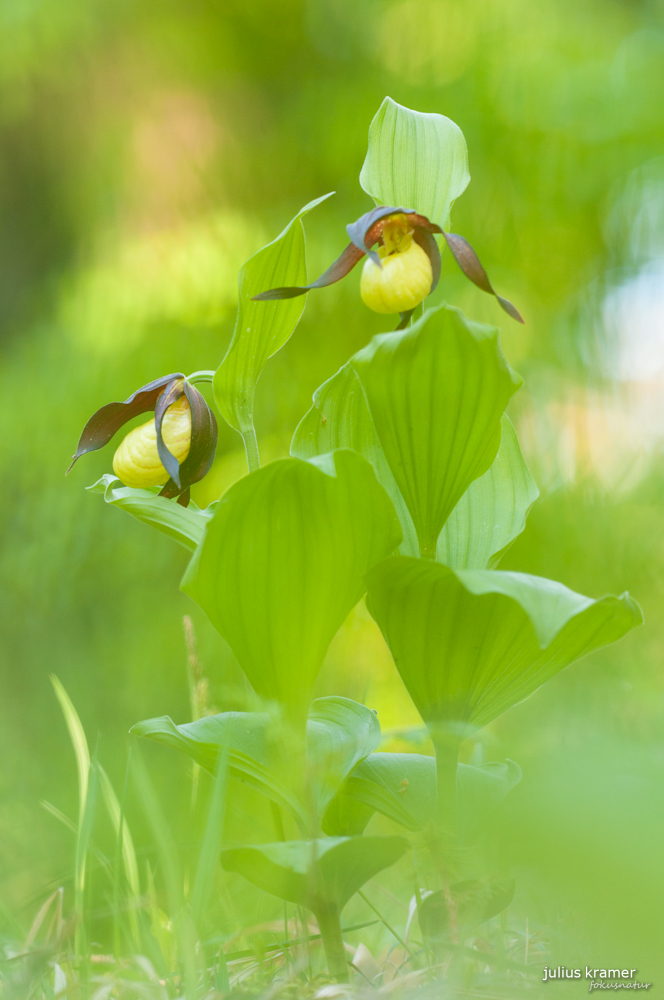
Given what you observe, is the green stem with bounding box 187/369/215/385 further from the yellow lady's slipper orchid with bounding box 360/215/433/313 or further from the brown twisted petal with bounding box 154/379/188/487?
the yellow lady's slipper orchid with bounding box 360/215/433/313

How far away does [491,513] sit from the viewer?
1.68 ft

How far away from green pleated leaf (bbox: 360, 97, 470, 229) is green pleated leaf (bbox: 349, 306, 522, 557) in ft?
0.49

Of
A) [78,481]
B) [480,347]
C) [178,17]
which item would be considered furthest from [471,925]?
[178,17]

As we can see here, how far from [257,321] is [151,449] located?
0.13 m

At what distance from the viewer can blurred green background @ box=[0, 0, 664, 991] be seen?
1248mm

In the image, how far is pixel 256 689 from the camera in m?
0.45

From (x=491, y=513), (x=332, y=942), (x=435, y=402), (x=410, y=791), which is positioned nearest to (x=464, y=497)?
(x=491, y=513)

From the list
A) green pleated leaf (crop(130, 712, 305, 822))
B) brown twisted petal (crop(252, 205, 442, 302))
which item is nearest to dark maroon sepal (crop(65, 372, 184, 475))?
brown twisted petal (crop(252, 205, 442, 302))

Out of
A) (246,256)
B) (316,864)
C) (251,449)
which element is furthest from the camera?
(246,256)

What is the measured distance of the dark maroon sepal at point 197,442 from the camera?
1.46 ft

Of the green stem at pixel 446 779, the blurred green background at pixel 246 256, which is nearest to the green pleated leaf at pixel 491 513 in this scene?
the green stem at pixel 446 779

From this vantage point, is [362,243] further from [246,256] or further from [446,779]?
[246,256]

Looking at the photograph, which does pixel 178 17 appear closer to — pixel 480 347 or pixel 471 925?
pixel 480 347

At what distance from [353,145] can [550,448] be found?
798 millimetres
